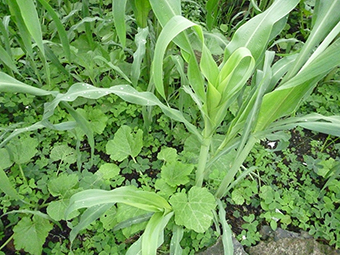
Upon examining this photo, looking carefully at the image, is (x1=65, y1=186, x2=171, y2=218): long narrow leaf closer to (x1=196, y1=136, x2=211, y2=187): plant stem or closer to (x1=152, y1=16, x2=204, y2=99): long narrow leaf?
(x1=196, y1=136, x2=211, y2=187): plant stem

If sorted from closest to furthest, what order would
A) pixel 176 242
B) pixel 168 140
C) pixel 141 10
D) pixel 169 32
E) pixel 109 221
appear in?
pixel 169 32, pixel 176 242, pixel 109 221, pixel 141 10, pixel 168 140

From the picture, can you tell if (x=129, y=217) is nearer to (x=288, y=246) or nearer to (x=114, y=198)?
(x=114, y=198)

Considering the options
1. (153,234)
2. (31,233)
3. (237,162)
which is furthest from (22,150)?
(237,162)

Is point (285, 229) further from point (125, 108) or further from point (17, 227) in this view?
point (17, 227)

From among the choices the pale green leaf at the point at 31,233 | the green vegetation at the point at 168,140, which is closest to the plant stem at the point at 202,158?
the green vegetation at the point at 168,140

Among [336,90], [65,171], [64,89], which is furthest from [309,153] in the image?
[64,89]

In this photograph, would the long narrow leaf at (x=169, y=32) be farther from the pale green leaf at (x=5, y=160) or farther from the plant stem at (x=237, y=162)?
the pale green leaf at (x=5, y=160)

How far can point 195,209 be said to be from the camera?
41.7 inches

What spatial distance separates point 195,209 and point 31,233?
2.05 feet

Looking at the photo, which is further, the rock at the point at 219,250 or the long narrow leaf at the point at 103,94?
the rock at the point at 219,250

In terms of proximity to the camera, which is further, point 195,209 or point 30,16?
point 195,209

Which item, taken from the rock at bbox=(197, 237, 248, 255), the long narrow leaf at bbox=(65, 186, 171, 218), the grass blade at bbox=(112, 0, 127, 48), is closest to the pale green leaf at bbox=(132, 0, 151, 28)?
the grass blade at bbox=(112, 0, 127, 48)

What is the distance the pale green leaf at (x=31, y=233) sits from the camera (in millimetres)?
1100

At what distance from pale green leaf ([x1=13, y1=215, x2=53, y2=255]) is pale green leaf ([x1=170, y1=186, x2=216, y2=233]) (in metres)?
0.51
